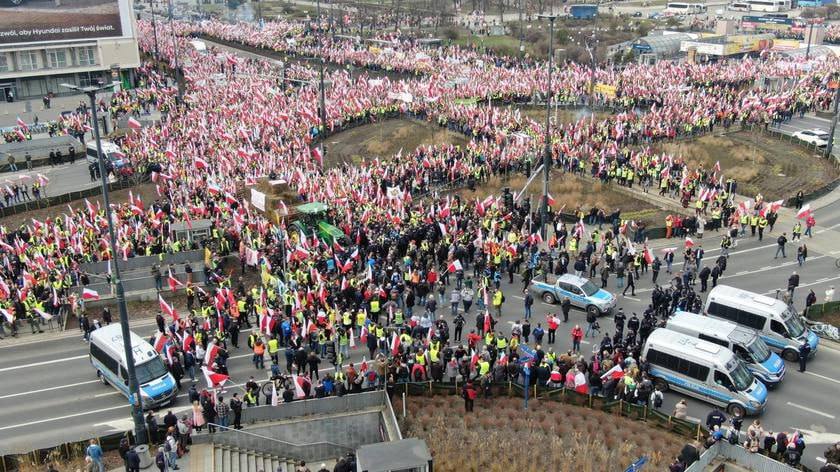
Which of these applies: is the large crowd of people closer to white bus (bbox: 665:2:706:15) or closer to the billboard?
the billboard

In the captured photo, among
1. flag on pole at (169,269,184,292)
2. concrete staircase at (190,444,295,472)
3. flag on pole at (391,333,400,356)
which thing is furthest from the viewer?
flag on pole at (169,269,184,292)

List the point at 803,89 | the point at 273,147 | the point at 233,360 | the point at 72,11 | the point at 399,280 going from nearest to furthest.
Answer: the point at 233,360 < the point at 399,280 < the point at 273,147 < the point at 803,89 < the point at 72,11

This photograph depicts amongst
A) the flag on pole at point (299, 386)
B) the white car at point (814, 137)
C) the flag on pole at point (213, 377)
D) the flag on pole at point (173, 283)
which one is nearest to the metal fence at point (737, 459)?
the flag on pole at point (299, 386)

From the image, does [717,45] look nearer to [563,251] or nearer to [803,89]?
[803,89]

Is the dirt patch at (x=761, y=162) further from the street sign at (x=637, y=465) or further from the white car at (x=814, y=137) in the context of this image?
the street sign at (x=637, y=465)

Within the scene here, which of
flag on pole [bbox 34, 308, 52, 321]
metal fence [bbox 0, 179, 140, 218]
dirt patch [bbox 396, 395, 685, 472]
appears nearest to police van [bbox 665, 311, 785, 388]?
dirt patch [bbox 396, 395, 685, 472]

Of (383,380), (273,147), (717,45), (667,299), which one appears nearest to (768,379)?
(667,299)

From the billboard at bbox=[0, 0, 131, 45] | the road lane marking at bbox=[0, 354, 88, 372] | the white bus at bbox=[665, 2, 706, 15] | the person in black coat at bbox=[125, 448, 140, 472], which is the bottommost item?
the road lane marking at bbox=[0, 354, 88, 372]

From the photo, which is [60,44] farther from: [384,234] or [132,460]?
[132,460]
